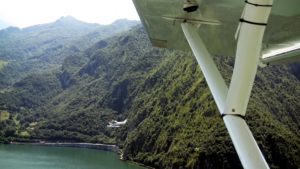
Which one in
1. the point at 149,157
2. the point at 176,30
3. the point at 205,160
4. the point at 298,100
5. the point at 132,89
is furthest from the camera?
the point at 132,89

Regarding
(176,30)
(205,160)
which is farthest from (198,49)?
(205,160)

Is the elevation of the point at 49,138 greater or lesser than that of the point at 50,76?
lesser

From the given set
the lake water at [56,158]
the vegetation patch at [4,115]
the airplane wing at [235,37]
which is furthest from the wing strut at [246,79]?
the vegetation patch at [4,115]

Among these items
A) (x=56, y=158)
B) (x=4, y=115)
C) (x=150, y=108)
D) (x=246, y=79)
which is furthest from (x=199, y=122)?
(x=246, y=79)

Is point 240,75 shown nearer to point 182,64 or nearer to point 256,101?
point 256,101

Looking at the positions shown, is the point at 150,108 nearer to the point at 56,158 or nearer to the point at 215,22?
the point at 56,158
